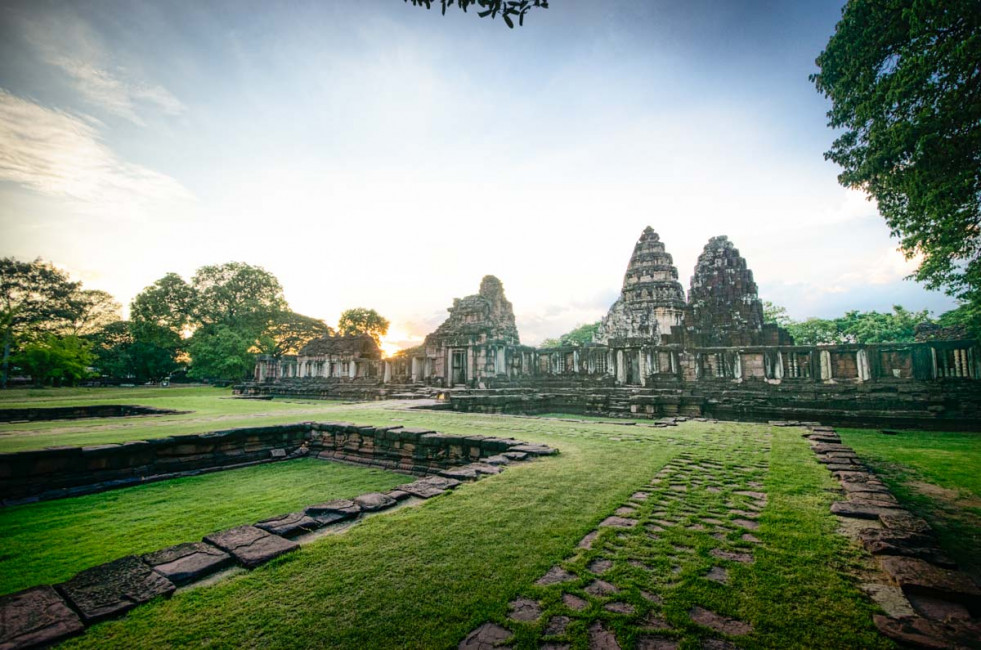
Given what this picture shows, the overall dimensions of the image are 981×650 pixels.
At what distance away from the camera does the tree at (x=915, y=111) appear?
265 inches

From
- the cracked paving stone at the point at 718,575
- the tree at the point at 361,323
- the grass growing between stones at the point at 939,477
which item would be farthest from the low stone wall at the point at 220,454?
the tree at the point at 361,323

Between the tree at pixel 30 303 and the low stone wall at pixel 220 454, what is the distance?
126 feet

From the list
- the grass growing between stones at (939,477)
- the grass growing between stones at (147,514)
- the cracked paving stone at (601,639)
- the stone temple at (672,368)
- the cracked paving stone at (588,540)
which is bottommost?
the grass growing between stones at (147,514)

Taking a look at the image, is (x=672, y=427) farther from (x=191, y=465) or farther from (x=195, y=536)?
(x=191, y=465)

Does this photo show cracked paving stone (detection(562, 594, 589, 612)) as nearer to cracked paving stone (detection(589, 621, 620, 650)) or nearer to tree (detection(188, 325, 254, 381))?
cracked paving stone (detection(589, 621, 620, 650))

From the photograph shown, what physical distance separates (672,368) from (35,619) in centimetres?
1623

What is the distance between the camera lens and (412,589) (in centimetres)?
237

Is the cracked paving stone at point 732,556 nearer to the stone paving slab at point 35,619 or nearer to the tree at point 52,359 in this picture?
the stone paving slab at point 35,619

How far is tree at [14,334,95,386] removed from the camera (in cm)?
3000

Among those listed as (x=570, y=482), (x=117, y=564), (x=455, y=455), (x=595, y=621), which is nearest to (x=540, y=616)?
(x=595, y=621)

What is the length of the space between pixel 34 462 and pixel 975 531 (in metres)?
10.7

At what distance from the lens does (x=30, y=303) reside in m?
34.5

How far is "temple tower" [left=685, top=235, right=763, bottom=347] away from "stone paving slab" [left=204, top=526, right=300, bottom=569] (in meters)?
21.0

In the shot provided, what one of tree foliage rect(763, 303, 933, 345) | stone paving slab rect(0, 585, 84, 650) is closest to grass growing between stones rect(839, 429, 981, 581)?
stone paving slab rect(0, 585, 84, 650)
